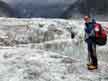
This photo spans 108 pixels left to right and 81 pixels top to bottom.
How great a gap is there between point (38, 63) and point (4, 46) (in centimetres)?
196

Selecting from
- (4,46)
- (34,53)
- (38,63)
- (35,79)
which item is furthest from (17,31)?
(35,79)

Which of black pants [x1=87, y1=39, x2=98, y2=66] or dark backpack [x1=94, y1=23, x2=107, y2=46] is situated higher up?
dark backpack [x1=94, y1=23, x2=107, y2=46]

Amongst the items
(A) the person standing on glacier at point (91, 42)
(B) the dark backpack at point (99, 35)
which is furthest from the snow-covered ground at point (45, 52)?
(B) the dark backpack at point (99, 35)

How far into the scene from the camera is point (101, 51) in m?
9.35

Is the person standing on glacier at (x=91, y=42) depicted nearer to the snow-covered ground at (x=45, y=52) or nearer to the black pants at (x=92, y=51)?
the black pants at (x=92, y=51)

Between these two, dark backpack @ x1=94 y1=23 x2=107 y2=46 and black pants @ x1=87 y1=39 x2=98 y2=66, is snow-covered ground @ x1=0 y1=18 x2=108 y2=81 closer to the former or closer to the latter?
black pants @ x1=87 y1=39 x2=98 y2=66

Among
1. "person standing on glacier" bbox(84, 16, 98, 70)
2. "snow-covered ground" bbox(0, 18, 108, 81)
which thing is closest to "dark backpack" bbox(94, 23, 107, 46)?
"person standing on glacier" bbox(84, 16, 98, 70)

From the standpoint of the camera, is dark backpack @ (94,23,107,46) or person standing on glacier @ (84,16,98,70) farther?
person standing on glacier @ (84,16,98,70)

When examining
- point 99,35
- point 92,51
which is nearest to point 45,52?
point 92,51

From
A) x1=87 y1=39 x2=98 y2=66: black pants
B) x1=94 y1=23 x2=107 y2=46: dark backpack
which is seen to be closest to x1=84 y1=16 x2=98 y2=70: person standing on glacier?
x1=87 y1=39 x2=98 y2=66: black pants

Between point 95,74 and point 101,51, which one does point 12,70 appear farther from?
point 101,51

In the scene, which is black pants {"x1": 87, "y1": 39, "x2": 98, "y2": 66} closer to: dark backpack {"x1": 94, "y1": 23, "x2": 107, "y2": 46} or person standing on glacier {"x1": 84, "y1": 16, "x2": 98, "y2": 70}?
person standing on glacier {"x1": 84, "y1": 16, "x2": 98, "y2": 70}

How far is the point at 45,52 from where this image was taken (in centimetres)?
919

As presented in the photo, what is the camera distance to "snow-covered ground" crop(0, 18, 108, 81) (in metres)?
7.78
